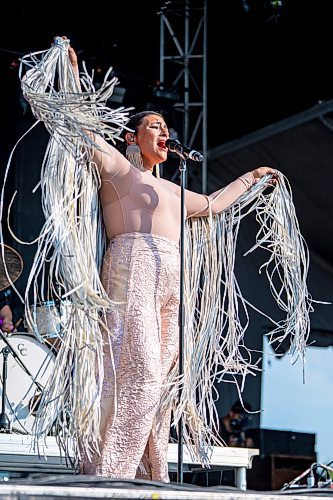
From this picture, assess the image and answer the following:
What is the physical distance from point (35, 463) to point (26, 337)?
3.88 ft

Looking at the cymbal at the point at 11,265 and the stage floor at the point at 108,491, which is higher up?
the cymbal at the point at 11,265

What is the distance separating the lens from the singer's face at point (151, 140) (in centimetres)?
326

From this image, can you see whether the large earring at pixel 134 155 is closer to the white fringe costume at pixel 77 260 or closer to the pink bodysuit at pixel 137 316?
the pink bodysuit at pixel 137 316

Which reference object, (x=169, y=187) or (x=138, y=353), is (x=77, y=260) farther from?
(x=169, y=187)

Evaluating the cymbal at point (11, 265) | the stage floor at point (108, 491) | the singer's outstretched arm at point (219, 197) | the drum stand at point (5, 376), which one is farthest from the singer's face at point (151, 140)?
the cymbal at point (11, 265)

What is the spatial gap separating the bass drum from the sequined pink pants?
1955 mm

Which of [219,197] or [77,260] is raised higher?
[219,197]

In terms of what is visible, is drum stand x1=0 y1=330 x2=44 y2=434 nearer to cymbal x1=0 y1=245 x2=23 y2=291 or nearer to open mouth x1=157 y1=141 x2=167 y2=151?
cymbal x1=0 y1=245 x2=23 y2=291

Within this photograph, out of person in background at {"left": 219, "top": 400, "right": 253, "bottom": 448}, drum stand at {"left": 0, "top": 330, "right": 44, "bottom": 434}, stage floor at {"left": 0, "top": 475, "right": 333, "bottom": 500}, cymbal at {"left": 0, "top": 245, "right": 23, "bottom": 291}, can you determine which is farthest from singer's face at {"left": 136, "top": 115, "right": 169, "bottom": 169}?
person in background at {"left": 219, "top": 400, "right": 253, "bottom": 448}

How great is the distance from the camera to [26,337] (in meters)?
5.25

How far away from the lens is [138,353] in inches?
116

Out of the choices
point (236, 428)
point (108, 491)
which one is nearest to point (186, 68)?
point (236, 428)

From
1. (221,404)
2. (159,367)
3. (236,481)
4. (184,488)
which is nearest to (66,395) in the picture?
(159,367)

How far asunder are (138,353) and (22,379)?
2317 mm
